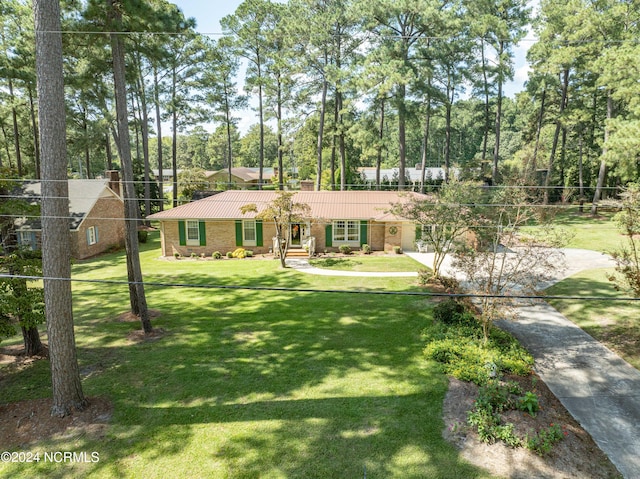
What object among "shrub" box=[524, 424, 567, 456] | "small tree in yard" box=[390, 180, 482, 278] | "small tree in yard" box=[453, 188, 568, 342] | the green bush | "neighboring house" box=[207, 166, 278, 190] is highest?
"neighboring house" box=[207, 166, 278, 190]

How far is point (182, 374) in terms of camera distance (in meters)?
8.67

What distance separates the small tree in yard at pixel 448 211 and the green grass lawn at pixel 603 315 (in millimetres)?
3966

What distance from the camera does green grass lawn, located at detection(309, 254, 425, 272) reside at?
18.8m

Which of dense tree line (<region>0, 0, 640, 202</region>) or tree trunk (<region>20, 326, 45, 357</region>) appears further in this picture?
dense tree line (<region>0, 0, 640, 202</region>)

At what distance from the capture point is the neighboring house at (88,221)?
69.9ft

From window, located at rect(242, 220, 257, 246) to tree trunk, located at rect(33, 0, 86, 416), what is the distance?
15449mm

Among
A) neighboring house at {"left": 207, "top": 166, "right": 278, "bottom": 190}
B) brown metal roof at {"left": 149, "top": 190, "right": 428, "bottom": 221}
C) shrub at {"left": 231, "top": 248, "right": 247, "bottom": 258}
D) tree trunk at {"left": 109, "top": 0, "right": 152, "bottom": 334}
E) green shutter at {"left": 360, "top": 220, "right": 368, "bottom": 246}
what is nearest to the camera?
tree trunk at {"left": 109, "top": 0, "right": 152, "bottom": 334}

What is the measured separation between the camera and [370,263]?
65.2ft

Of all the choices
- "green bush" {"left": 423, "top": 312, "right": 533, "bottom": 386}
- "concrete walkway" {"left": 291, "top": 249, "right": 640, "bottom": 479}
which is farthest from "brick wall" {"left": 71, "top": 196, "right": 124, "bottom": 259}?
"concrete walkway" {"left": 291, "top": 249, "right": 640, "bottom": 479}

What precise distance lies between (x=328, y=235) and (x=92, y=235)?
13.9 meters

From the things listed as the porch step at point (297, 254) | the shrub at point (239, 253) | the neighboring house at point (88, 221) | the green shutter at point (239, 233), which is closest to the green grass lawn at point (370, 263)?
the porch step at point (297, 254)

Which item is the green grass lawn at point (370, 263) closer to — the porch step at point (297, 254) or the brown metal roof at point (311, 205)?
the porch step at point (297, 254)

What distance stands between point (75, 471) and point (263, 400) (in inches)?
123

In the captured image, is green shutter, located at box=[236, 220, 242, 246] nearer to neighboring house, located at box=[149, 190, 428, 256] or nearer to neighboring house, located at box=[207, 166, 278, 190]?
neighboring house, located at box=[149, 190, 428, 256]
